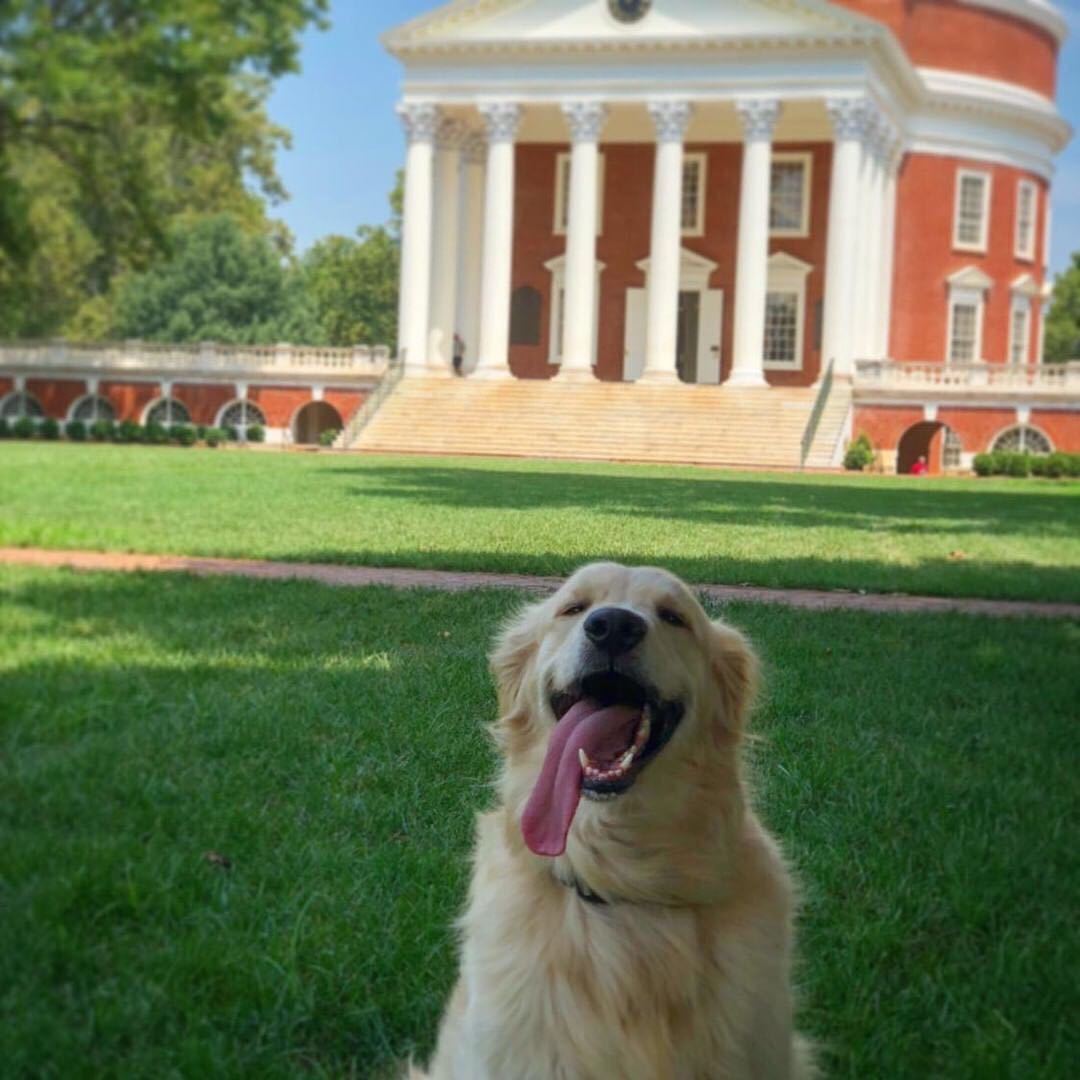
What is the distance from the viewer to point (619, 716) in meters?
3.32

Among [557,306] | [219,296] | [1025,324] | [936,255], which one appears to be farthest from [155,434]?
[1025,324]

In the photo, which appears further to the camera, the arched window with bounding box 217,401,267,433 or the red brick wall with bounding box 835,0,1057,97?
the red brick wall with bounding box 835,0,1057,97

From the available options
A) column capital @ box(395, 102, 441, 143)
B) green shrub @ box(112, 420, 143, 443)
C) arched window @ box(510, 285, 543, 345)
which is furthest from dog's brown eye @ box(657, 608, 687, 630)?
arched window @ box(510, 285, 543, 345)

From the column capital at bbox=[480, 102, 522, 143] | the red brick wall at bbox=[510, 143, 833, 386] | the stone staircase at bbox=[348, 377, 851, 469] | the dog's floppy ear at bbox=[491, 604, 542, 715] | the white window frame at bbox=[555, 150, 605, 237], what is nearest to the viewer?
the dog's floppy ear at bbox=[491, 604, 542, 715]

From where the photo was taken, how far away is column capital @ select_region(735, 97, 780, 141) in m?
44.0

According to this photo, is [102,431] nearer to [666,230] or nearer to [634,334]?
[666,230]

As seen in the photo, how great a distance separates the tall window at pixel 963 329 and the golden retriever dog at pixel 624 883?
5318cm

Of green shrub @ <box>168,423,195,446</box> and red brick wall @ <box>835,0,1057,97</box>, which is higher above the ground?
red brick wall @ <box>835,0,1057,97</box>

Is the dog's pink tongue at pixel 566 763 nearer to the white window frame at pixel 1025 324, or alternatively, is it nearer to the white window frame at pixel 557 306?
the white window frame at pixel 557 306

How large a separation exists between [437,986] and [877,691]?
3721mm

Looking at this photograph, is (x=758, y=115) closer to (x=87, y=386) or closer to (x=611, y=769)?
(x=87, y=386)

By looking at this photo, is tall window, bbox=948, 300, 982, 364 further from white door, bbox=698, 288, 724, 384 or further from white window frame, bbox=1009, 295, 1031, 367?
white door, bbox=698, 288, 724, 384

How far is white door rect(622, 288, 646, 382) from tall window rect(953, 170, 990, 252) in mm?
12231

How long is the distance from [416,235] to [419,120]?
12.1 feet
